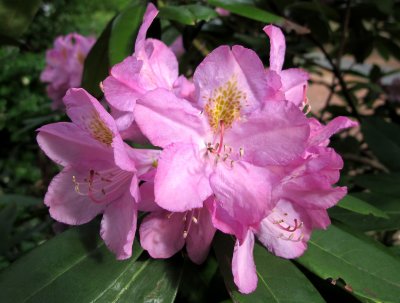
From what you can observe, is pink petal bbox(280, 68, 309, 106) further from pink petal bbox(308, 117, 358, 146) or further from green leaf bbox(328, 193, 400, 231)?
green leaf bbox(328, 193, 400, 231)

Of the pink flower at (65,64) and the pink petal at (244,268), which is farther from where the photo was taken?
the pink flower at (65,64)

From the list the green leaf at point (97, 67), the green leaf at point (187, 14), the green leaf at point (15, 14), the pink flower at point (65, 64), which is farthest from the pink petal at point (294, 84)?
the pink flower at point (65, 64)

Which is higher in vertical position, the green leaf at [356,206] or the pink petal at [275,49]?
the pink petal at [275,49]

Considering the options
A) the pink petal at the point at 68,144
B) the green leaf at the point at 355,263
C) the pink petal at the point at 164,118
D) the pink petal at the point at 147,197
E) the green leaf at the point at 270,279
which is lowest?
the green leaf at the point at 270,279

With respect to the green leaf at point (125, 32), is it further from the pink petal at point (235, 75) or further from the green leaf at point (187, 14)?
the pink petal at point (235, 75)

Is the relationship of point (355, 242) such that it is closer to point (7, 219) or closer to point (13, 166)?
point (7, 219)

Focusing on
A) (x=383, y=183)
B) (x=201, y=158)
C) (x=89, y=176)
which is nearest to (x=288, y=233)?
(x=201, y=158)

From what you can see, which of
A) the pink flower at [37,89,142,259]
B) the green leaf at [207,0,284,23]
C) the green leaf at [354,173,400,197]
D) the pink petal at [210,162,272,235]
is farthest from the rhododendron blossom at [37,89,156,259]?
the green leaf at [354,173,400,197]

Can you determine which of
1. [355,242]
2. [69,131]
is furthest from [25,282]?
[355,242]
